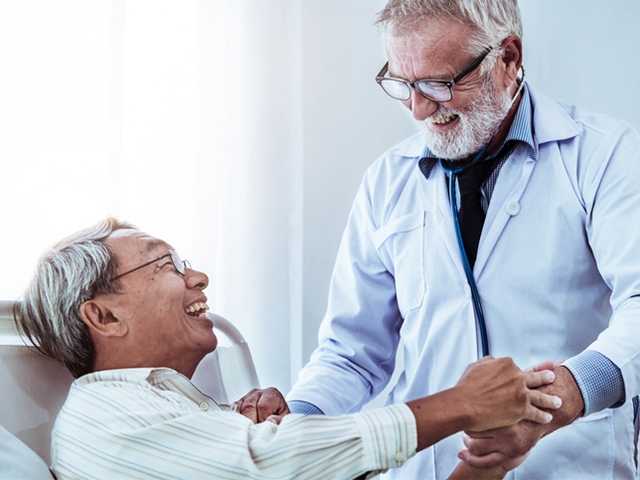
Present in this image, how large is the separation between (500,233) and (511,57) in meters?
0.37

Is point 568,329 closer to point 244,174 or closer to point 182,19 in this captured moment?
point 244,174

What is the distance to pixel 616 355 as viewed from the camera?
1.59 meters

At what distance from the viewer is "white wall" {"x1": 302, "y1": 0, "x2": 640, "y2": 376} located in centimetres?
260

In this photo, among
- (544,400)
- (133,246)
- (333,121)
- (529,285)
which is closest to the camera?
(544,400)

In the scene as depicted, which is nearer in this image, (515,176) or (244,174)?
(515,176)

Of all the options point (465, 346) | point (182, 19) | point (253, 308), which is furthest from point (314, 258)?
point (465, 346)

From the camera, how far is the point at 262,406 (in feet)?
5.48

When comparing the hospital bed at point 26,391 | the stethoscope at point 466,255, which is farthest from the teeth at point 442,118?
the hospital bed at point 26,391

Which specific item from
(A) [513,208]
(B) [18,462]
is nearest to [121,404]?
(B) [18,462]

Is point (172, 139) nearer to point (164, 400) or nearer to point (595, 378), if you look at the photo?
point (164, 400)

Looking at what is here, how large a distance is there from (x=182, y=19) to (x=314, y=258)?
785 mm

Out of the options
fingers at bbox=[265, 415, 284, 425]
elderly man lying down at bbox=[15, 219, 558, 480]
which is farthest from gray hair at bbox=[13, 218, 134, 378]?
fingers at bbox=[265, 415, 284, 425]

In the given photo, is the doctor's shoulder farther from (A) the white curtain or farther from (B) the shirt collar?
(B) the shirt collar

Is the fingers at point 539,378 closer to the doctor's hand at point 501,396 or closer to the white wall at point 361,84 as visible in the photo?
the doctor's hand at point 501,396
